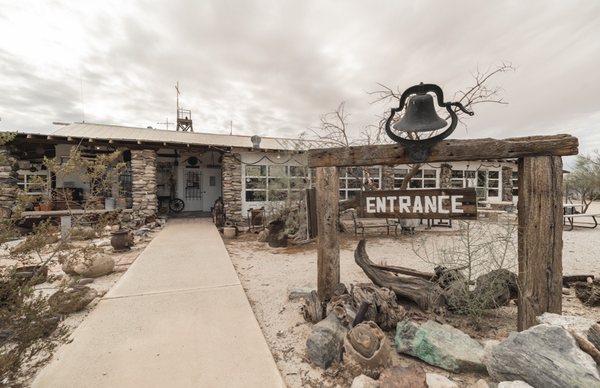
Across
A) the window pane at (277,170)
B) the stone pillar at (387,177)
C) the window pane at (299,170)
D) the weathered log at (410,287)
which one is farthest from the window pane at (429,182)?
the weathered log at (410,287)

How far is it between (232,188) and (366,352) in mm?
9290

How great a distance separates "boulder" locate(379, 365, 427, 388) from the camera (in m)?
1.93

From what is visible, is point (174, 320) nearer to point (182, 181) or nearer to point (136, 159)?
point (136, 159)

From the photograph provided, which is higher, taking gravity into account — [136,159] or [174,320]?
[136,159]

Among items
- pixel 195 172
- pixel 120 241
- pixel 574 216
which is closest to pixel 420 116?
pixel 120 241

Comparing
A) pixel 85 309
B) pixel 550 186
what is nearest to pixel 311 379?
pixel 550 186

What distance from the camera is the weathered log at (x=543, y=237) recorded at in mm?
2506

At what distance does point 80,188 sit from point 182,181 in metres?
4.02

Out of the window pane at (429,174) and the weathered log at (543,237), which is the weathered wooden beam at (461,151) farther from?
the window pane at (429,174)

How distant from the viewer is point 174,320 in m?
3.06

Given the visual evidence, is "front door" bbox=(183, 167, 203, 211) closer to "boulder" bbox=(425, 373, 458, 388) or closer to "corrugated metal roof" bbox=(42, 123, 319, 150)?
"corrugated metal roof" bbox=(42, 123, 319, 150)

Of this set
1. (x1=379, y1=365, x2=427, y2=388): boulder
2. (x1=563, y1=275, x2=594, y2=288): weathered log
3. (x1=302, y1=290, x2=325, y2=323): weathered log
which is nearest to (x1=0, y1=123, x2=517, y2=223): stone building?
(x1=563, y1=275, x2=594, y2=288): weathered log

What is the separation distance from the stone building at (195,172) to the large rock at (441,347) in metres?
6.54

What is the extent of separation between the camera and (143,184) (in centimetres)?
983
